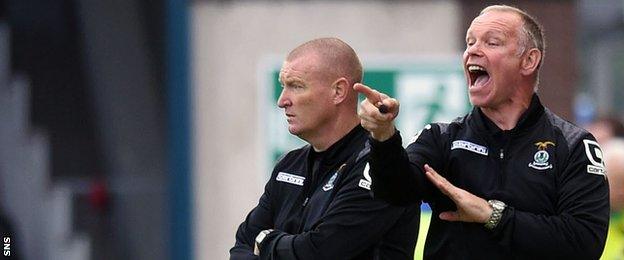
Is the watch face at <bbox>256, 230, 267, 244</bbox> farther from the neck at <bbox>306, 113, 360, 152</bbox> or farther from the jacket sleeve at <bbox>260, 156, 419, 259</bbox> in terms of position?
the neck at <bbox>306, 113, 360, 152</bbox>

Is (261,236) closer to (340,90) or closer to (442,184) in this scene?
(340,90)

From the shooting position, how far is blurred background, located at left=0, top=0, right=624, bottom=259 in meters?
10.9

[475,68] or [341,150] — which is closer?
[475,68]

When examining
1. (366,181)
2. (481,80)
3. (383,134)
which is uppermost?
(481,80)

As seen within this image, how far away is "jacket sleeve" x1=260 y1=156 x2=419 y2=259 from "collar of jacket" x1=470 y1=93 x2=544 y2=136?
1.32ft

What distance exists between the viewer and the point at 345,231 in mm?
5227

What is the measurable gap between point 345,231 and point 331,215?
8 cm

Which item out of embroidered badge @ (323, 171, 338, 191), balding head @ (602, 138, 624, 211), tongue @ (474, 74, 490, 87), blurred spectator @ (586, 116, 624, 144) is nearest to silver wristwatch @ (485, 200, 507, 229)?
tongue @ (474, 74, 490, 87)

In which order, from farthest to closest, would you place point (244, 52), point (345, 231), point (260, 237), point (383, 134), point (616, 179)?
point (244, 52) < point (616, 179) < point (260, 237) < point (345, 231) < point (383, 134)

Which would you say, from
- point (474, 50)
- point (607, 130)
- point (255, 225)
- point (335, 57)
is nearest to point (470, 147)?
point (474, 50)

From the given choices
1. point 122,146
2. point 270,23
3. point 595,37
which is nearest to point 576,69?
point 270,23

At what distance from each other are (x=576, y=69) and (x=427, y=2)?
1215 mm

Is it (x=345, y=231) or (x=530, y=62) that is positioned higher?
(x=530, y=62)

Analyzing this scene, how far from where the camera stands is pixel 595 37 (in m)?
25.3
